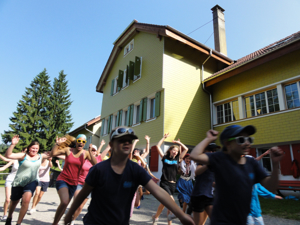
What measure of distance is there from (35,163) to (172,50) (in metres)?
12.3

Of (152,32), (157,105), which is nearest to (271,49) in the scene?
(157,105)

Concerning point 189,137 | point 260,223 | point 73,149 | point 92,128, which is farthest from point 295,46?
point 92,128

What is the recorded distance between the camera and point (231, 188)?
6.70 feet

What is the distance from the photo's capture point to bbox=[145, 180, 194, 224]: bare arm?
1.70 metres

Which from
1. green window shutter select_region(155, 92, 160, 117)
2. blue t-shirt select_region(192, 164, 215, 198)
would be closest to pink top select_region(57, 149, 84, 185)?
blue t-shirt select_region(192, 164, 215, 198)

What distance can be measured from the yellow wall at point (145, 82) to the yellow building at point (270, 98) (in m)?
3.96

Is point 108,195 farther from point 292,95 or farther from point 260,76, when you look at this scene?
point 260,76

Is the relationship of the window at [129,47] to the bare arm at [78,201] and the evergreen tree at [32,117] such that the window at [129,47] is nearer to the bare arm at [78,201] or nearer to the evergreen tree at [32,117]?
the bare arm at [78,201]

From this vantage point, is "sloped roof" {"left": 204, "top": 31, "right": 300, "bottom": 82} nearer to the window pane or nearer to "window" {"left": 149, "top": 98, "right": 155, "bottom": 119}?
the window pane

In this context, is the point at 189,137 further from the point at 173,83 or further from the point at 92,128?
the point at 92,128

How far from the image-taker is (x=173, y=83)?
48.1ft

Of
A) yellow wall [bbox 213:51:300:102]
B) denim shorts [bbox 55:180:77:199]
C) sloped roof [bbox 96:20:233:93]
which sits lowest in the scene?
denim shorts [bbox 55:180:77:199]

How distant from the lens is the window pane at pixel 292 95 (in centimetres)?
1085

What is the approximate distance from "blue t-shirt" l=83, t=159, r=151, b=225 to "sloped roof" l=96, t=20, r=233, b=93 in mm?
13291
